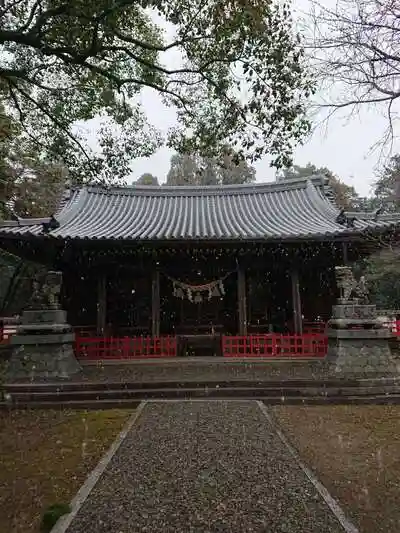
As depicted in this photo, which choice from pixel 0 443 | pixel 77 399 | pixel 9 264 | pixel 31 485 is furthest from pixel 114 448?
pixel 9 264

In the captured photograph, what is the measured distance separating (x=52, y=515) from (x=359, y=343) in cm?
822

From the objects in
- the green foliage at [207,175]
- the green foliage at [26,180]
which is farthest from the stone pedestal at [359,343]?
the green foliage at [207,175]

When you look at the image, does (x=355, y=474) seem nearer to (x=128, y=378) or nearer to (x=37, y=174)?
(x=128, y=378)

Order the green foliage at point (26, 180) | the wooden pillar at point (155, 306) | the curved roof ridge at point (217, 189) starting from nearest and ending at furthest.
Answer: the wooden pillar at point (155, 306), the green foliage at point (26, 180), the curved roof ridge at point (217, 189)

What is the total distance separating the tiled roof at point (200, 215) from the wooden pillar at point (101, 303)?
1508 mm

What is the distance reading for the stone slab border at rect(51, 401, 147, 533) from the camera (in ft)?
11.5

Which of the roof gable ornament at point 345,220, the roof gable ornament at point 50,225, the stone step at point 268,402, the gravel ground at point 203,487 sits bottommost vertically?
the gravel ground at point 203,487

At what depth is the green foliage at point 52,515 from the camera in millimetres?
3600

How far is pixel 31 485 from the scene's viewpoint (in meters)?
4.54

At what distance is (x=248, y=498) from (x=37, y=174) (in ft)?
53.7

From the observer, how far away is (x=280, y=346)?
11234 mm

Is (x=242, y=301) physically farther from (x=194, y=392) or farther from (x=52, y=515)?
(x=52, y=515)

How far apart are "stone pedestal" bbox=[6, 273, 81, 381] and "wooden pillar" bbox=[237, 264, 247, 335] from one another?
460cm

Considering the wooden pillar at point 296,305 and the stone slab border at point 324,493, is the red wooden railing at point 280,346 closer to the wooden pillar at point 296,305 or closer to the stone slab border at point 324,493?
the wooden pillar at point 296,305
